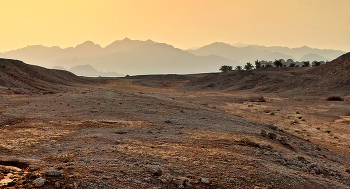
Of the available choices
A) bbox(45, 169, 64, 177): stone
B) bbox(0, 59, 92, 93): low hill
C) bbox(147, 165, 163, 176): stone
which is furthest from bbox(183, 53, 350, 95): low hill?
bbox(45, 169, 64, 177): stone

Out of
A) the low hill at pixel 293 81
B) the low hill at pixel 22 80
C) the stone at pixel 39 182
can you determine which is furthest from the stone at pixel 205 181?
the low hill at pixel 293 81

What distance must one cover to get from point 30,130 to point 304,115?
22.8 meters

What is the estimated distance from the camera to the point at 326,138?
15.9 meters

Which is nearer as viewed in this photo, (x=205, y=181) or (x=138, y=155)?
(x=205, y=181)

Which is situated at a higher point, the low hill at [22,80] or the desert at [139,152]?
the low hill at [22,80]

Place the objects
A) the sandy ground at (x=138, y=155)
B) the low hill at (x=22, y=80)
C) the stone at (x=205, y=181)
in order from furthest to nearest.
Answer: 1. the low hill at (x=22, y=80)
2. the stone at (x=205, y=181)
3. the sandy ground at (x=138, y=155)

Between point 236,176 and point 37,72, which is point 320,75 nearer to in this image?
point 236,176

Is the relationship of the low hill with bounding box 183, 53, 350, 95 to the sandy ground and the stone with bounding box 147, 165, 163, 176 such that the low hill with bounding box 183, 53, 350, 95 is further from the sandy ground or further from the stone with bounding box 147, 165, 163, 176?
the stone with bounding box 147, 165, 163, 176

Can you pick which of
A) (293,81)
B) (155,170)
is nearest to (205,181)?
(155,170)

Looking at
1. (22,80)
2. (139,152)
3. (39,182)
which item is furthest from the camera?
(22,80)

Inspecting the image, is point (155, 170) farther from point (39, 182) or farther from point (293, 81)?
point (293, 81)

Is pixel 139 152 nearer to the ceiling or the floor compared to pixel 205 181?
nearer to the ceiling

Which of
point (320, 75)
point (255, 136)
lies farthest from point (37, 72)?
point (320, 75)

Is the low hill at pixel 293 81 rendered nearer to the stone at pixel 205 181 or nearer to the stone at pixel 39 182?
the stone at pixel 205 181
